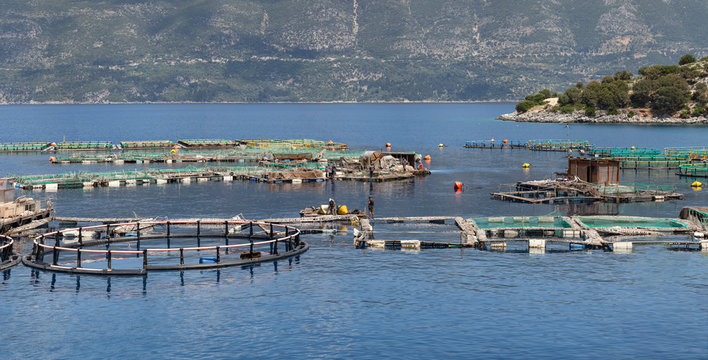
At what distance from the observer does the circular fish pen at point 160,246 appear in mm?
76875

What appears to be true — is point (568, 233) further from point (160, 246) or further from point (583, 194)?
point (160, 246)

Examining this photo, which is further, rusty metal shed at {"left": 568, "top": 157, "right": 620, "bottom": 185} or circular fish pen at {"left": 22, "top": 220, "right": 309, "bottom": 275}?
rusty metal shed at {"left": 568, "top": 157, "right": 620, "bottom": 185}

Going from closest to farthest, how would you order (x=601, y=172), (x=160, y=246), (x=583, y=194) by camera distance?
(x=160, y=246), (x=583, y=194), (x=601, y=172)

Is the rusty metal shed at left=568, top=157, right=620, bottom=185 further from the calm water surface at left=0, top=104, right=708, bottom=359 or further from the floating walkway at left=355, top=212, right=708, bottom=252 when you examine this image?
the calm water surface at left=0, top=104, right=708, bottom=359

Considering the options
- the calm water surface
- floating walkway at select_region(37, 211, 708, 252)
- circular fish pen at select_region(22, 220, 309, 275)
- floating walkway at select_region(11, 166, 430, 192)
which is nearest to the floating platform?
floating walkway at select_region(37, 211, 708, 252)

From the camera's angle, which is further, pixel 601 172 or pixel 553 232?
pixel 601 172

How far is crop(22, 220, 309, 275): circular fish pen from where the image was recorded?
76875 millimetres

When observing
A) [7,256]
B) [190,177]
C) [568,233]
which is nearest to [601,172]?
[568,233]

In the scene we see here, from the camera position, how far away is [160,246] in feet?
295

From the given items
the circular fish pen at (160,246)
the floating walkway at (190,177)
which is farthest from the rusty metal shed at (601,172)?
the circular fish pen at (160,246)

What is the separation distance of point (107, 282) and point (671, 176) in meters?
122

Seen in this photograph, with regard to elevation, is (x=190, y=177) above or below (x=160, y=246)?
above

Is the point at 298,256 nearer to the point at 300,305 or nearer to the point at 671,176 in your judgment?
the point at 300,305

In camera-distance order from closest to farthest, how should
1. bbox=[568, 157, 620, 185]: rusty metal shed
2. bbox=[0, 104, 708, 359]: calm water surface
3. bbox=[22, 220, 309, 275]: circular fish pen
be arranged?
1. bbox=[0, 104, 708, 359]: calm water surface
2. bbox=[22, 220, 309, 275]: circular fish pen
3. bbox=[568, 157, 620, 185]: rusty metal shed
